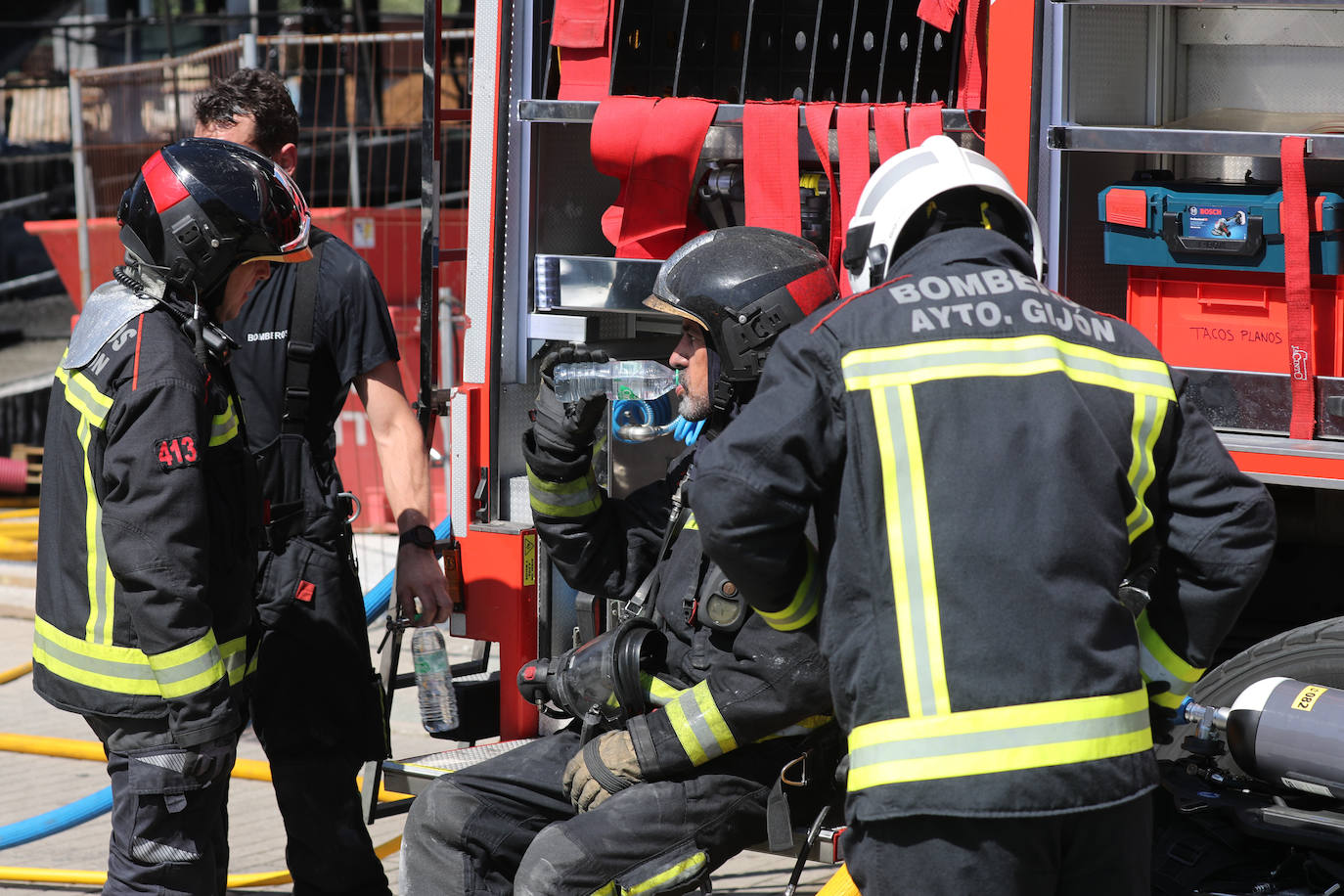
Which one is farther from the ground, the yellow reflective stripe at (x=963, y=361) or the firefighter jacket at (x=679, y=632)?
the yellow reflective stripe at (x=963, y=361)

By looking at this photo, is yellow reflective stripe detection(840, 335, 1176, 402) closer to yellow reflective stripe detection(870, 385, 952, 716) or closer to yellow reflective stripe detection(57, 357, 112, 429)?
yellow reflective stripe detection(870, 385, 952, 716)

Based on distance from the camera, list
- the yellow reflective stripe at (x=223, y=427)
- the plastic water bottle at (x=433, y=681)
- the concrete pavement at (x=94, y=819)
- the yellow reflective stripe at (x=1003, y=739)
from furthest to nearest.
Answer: the concrete pavement at (x=94, y=819) < the plastic water bottle at (x=433, y=681) < the yellow reflective stripe at (x=223, y=427) < the yellow reflective stripe at (x=1003, y=739)

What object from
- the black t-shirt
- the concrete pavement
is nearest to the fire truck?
the black t-shirt

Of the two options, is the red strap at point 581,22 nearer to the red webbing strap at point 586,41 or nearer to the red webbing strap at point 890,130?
the red webbing strap at point 586,41

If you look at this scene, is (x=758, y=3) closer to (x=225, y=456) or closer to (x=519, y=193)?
(x=519, y=193)

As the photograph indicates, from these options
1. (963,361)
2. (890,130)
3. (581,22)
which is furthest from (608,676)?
(581,22)

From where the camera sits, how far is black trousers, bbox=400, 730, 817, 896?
286 centimetres

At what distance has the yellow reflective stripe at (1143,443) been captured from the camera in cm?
225

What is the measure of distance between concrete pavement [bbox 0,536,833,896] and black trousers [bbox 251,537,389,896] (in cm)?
77

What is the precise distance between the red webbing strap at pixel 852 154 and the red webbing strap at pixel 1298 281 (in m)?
0.93

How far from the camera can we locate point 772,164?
3625 mm

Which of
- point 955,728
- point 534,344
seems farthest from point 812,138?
point 955,728

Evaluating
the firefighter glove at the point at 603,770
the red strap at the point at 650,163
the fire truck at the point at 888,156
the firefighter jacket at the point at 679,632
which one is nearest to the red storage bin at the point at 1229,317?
the fire truck at the point at 888,156

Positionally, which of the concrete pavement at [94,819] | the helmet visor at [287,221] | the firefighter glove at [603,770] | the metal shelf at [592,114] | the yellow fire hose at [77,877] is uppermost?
the metal shelf at [592,114]
